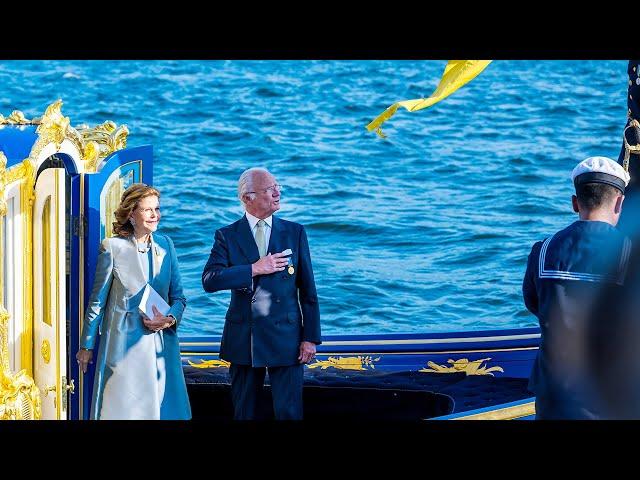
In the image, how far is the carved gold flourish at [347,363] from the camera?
26.7 feet

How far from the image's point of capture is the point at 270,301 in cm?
671

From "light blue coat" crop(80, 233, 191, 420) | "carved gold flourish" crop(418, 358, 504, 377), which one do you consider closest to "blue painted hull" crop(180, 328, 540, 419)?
"carved gold flourish" crop(418, 358, 504, 377)

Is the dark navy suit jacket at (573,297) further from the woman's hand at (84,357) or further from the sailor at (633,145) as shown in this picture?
the woman's hand at (84,357)

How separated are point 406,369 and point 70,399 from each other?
6.50 feet

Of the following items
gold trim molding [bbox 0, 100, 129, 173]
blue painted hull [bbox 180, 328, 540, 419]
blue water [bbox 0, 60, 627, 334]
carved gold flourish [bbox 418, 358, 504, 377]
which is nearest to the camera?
gold trim molding [bbox 0, 100, 129, 173]

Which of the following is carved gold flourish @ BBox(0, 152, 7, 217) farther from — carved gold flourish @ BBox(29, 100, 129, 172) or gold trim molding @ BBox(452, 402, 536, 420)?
gold trim molding @ BBox(452, 402, 536, 420)

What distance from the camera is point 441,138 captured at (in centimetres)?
2147

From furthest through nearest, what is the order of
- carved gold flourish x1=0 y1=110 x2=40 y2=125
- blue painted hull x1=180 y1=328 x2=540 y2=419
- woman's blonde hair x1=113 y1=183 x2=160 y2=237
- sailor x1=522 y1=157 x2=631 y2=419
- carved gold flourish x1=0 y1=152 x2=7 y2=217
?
blue painted hull x1=180 y1=328 x2=540 y2=419, carved gold flourish x1=0 y1=110 x2=40 y2=125, woman's blonde hair x1=113 y1=183 x2=160 y2=237, carved gold flourish x1=0 y1=152 x2=7 y2=217, sailor x1=522 y1=157 x2=631 y2=419

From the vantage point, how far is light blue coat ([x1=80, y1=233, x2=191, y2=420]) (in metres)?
6.54

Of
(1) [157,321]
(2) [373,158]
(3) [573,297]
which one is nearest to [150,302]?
(1) [157,321]

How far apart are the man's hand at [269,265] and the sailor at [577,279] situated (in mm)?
1247

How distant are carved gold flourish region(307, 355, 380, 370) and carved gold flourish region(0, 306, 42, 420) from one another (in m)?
1.92

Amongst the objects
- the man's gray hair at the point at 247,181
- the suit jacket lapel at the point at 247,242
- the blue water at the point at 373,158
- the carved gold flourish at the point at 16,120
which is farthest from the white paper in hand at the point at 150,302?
the blue water at the point at 373,158

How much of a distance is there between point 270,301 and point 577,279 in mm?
1513
